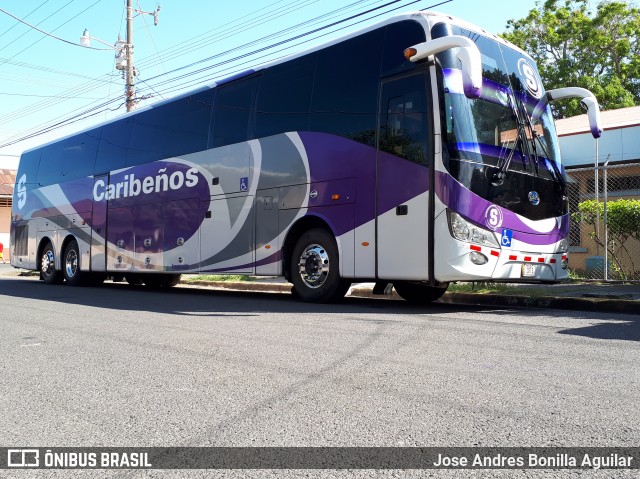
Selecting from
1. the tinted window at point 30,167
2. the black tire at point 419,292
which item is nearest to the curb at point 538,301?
the black tire at point 419,292

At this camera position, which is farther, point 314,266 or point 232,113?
point 232,113

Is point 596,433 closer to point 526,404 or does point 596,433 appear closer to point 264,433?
point 526,404

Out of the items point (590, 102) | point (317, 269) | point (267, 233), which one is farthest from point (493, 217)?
point (267, 233)

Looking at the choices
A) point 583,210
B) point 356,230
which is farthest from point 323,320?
point 583,210

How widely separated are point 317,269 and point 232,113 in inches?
143

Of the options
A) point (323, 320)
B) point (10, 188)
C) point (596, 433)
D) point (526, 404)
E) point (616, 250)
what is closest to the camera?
point (596, 433)

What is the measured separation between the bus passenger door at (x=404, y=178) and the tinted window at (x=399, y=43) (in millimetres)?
164

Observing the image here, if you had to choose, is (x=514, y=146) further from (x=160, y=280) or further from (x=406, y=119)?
(x=160, y=280)

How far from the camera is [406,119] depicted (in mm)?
8016

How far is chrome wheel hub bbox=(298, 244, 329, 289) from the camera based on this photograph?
9.13 meters

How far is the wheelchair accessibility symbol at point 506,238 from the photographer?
7.86 metres

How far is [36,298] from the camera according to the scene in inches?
443

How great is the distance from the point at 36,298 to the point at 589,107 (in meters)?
10.2

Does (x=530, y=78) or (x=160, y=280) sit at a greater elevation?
(x=530, y=78)
